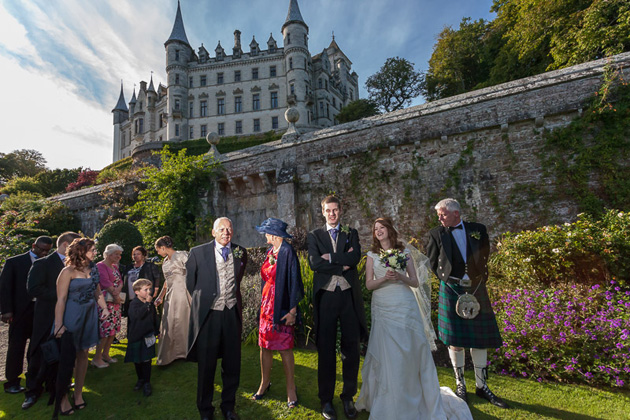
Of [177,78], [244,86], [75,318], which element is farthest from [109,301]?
[177,78]

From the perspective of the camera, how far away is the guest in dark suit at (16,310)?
4.46m

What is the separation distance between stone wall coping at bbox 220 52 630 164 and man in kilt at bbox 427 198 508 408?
255 inches

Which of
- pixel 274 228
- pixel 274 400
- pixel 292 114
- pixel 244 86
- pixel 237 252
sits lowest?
pixel 274 400

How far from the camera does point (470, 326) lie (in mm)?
3646

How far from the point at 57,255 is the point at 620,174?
11047 millimetres

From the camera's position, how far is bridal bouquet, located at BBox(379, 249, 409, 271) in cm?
324

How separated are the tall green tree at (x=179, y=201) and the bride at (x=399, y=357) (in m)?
Result: 10.8

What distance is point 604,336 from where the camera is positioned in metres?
4.00

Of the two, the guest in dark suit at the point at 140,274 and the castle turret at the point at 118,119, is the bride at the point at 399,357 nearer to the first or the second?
the guest in dark suit at the point at 140,274

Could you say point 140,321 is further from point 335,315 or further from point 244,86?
point 244,86

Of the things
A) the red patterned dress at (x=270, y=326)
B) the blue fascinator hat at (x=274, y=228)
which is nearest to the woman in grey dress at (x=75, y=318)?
the red patterned dress at (x=270, y=326)

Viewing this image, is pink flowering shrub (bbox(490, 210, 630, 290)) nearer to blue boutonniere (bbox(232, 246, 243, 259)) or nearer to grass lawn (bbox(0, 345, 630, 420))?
grass lawn (bbox(0, 345, 630, 420))

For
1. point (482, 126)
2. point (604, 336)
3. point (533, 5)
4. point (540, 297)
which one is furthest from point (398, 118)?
point (533, 5)

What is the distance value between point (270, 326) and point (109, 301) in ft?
10.4
